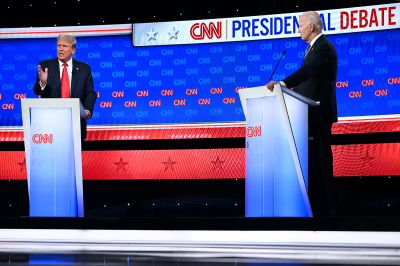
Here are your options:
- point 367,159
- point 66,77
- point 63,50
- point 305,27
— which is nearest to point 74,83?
point 66,77

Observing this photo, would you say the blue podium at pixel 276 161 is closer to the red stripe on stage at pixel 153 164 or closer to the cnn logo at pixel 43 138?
the cnn logo at pixel 43 138

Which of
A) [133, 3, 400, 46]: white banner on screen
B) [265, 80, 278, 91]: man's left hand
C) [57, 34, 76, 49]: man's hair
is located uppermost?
[133, 3, 400, 46]: white banner on screen

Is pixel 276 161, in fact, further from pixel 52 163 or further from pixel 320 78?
pixel 52 163

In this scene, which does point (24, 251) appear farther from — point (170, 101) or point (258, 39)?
point (258, 39)

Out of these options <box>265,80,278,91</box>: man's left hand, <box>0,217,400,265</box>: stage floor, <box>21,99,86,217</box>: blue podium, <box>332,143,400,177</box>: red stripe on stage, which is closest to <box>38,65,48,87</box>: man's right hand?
<box>21,99,86,217</box>: blue podium

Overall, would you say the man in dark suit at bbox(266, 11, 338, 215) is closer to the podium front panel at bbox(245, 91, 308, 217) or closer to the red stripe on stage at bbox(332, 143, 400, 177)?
the podium front panel at bbox(245, 91, 308, 217)

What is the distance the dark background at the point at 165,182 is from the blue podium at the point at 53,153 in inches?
72.2

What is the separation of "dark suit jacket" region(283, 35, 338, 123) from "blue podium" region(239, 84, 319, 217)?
229 millimetres

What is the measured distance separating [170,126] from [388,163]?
2119mm

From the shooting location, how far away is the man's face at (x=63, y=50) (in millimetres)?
3158

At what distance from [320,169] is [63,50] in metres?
1.96

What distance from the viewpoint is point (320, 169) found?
270 centimetres

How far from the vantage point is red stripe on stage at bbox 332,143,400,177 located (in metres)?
4.06

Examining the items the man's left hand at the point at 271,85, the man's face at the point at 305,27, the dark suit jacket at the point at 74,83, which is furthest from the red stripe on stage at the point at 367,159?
the dark suit jacket at the point at 74,83
